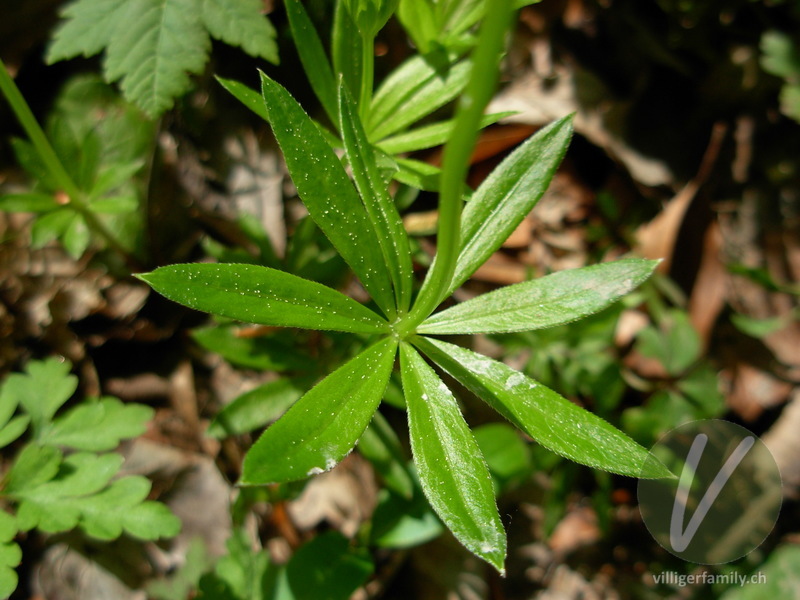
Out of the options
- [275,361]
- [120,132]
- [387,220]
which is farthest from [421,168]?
[120,132]

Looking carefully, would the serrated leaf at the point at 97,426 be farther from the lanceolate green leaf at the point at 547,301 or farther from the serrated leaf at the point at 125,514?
the lanceolate green leaf at the point at 547,301

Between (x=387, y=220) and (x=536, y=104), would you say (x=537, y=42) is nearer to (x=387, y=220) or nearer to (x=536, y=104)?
Result: (x=536, y=104)

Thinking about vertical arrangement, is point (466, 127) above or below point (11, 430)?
above
